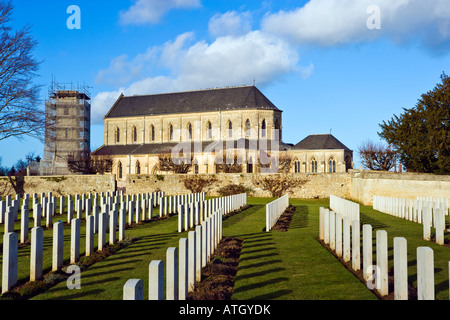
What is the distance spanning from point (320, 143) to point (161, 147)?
2080cm

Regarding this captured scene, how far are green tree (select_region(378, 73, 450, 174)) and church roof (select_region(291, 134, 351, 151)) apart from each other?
1976cm

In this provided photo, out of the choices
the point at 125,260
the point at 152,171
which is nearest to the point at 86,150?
the point at 152,171

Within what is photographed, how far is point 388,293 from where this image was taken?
6160mm

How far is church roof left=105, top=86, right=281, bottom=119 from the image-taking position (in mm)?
54750

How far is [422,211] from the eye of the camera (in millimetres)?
15383

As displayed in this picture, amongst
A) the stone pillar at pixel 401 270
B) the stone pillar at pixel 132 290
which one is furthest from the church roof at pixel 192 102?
the stone pillar at pixel 132 290

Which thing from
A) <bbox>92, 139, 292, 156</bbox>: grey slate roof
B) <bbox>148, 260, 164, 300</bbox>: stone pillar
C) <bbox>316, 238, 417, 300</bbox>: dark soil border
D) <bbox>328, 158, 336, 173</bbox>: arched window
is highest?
<bbox>92, 139, 292, 156</bbox>: grey slate roof

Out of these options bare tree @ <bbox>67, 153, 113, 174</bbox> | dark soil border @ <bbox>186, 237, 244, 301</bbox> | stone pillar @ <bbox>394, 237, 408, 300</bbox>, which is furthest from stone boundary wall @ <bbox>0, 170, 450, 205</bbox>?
stone pillar @ <bbox>394, 237, 408, 300</bbox>

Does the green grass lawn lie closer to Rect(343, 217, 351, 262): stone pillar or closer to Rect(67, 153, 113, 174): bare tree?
Rect(343, 217, 351, 262): stone pillar

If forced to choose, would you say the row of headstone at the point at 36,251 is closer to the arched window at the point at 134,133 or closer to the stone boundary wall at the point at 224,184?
the stone boundary wall at the point at 224,184

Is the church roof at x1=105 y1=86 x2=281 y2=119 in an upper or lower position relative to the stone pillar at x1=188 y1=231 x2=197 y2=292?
upper

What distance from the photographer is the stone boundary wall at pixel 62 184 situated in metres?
35.6

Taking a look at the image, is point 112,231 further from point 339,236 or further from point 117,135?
point 117,135
